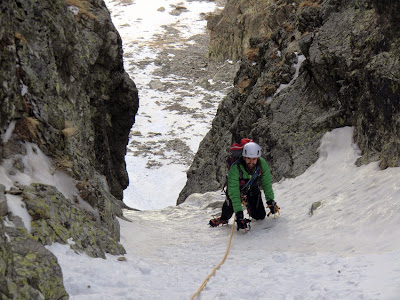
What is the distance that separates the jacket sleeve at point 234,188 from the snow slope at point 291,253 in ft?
2.48

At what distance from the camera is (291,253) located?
7.26m

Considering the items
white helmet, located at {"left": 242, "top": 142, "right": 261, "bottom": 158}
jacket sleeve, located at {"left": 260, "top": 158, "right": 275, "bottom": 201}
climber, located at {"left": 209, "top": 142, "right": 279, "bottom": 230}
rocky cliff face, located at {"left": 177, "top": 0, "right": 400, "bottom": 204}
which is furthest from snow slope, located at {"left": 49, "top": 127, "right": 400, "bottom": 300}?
white helmet, located at {"left": 242, "top": 142, "right": 261, "bottom": 158}

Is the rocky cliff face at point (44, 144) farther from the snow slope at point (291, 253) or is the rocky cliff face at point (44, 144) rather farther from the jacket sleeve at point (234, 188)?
the jacket sleeve at point (234, 188)

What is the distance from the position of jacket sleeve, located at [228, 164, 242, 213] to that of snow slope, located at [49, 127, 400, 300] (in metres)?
0.75

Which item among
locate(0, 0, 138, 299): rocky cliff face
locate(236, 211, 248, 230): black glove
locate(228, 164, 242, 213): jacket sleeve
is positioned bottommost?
locate(236, 211, 248, 230): black glove

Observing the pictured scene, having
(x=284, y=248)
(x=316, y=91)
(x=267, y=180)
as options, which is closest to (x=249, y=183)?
(x=267, y=180)

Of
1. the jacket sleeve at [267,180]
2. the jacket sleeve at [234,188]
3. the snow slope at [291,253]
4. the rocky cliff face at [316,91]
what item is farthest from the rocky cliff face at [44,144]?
the rocky cliff face at [316,91]

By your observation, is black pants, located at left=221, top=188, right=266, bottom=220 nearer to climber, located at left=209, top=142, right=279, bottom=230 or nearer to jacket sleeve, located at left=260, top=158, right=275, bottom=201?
climber, located at left=209, top=142, right=279, bottom=230

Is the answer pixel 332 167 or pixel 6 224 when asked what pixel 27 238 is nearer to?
pixel 6 224

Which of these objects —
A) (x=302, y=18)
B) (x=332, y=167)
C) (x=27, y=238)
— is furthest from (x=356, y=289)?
(x=302, y=18)

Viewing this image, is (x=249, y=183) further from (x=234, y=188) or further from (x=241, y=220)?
(x=241, y=220)

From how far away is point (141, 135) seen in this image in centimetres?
4353

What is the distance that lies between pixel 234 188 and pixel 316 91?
24.0 ft

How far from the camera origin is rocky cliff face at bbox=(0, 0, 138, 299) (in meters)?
4.73
